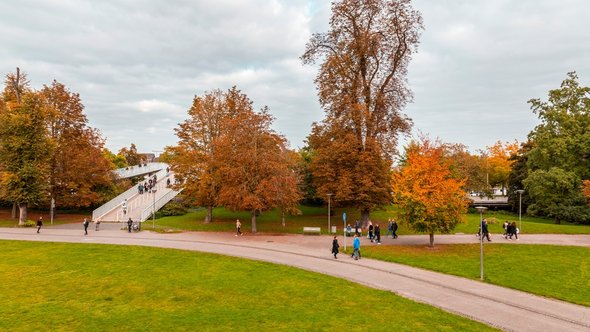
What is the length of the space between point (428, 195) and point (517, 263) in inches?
266

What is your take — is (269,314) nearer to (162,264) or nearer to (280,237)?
(162,264)

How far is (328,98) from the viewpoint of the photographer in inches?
1478

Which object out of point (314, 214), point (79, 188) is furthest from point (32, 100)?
point (314, 214)

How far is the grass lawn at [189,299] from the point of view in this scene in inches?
505

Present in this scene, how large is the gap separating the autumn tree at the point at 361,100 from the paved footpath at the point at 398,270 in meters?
6.48

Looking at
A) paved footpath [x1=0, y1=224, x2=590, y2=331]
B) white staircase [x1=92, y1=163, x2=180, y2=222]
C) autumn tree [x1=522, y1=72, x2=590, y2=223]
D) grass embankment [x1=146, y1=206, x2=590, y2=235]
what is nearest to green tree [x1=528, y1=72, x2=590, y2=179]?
autumn tree [x1=522, y1=72, x2=590, y2=223]

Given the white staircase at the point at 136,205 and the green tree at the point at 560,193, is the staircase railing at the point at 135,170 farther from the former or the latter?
the green tree at the point at 560,193

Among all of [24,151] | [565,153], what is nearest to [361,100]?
[565,153]

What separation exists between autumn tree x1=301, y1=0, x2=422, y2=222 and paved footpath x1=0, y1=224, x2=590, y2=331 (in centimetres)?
648

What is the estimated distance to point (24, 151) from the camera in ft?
124

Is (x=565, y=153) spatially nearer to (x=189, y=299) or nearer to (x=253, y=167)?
(x=253, y=167)

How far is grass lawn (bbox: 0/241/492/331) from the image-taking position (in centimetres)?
1283

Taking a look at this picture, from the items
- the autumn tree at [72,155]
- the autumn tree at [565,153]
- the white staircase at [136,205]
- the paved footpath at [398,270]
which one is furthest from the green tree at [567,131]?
the autumn tree at [72,155]

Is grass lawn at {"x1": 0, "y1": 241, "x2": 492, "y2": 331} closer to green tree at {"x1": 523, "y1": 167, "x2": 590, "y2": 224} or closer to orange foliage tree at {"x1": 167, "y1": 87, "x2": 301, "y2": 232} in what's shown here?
orange foliage tree at {"x1": 167, "y1": 87, "x2": 301, "y2": 232}
